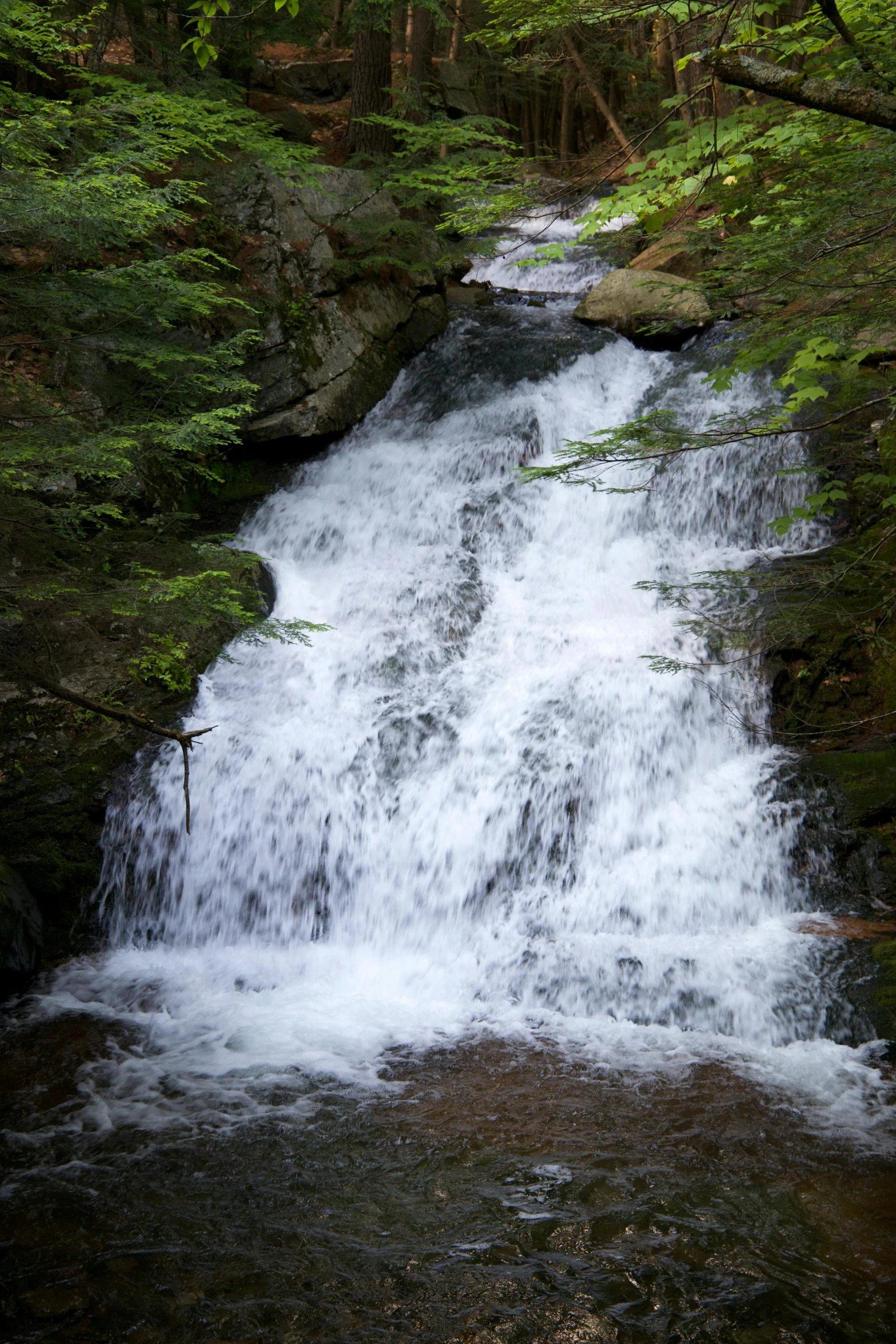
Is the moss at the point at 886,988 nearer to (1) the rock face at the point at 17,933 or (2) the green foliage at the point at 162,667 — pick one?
(1) the rock face at the point at 17,933

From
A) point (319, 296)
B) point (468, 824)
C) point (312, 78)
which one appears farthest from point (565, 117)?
point (468, 824)

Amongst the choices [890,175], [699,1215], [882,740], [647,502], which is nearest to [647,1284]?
[699,1215]

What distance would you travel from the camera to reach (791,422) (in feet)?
30.0

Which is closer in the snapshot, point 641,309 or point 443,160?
point 443,160

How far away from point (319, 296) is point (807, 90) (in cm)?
950

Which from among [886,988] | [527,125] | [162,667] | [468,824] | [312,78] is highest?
[527,125]

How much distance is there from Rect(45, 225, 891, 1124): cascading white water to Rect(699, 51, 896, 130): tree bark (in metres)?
4.49

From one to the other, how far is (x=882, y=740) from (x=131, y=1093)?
5.63m

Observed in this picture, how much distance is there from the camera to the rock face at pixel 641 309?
11.9 meters

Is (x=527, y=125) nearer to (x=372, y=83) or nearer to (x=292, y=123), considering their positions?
(x=292, y=123)

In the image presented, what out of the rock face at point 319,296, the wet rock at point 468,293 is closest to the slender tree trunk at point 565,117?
the wet rock at point 468,293

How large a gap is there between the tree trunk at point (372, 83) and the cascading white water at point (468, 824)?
596cm

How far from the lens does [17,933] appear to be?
19.7 ft

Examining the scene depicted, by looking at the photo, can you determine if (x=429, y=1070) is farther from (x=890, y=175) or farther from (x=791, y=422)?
(x=791, y=422)
